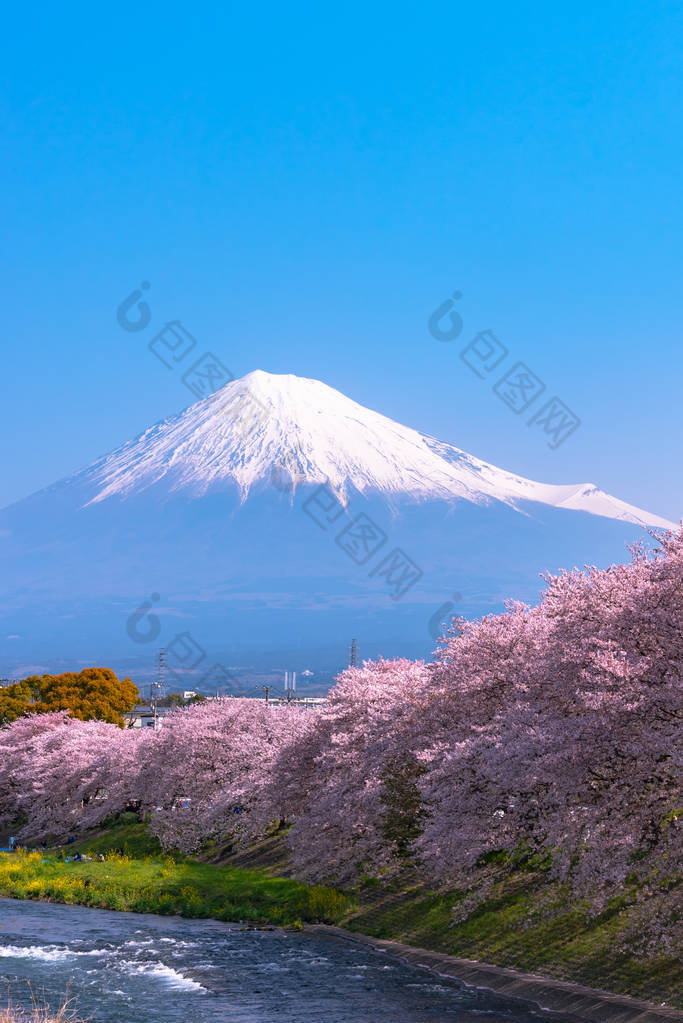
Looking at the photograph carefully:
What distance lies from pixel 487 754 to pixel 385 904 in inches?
594

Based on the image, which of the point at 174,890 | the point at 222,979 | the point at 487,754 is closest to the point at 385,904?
the point at 222,979

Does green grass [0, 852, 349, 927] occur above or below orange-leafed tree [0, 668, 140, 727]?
below

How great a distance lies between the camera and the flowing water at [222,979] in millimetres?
Result: 28328

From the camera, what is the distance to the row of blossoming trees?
24500 millimetres

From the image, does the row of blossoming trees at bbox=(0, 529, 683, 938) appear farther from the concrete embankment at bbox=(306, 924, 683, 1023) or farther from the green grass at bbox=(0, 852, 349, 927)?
the concrete embankment at bbox=(306, 924, 683, 1023)

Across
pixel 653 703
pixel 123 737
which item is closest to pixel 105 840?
pixel 123 737

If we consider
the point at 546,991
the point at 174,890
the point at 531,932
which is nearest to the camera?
the point at 546,991

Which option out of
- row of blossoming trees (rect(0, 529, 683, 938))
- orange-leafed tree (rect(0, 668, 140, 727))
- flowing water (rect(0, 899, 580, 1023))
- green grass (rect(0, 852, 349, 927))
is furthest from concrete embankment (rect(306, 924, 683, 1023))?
orange-leafed tree (rect(0, 668, 140, 727))

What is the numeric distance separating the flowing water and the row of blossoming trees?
4031mm

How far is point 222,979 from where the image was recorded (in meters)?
32.5

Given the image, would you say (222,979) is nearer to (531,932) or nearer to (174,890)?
(531,932)

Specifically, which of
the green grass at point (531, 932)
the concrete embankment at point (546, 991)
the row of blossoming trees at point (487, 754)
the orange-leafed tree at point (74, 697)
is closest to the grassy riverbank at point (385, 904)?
the green grass at point (531, 932)

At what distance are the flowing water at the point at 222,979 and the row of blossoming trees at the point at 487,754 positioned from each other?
4.03m

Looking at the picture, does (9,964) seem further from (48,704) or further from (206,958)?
(48,704)
